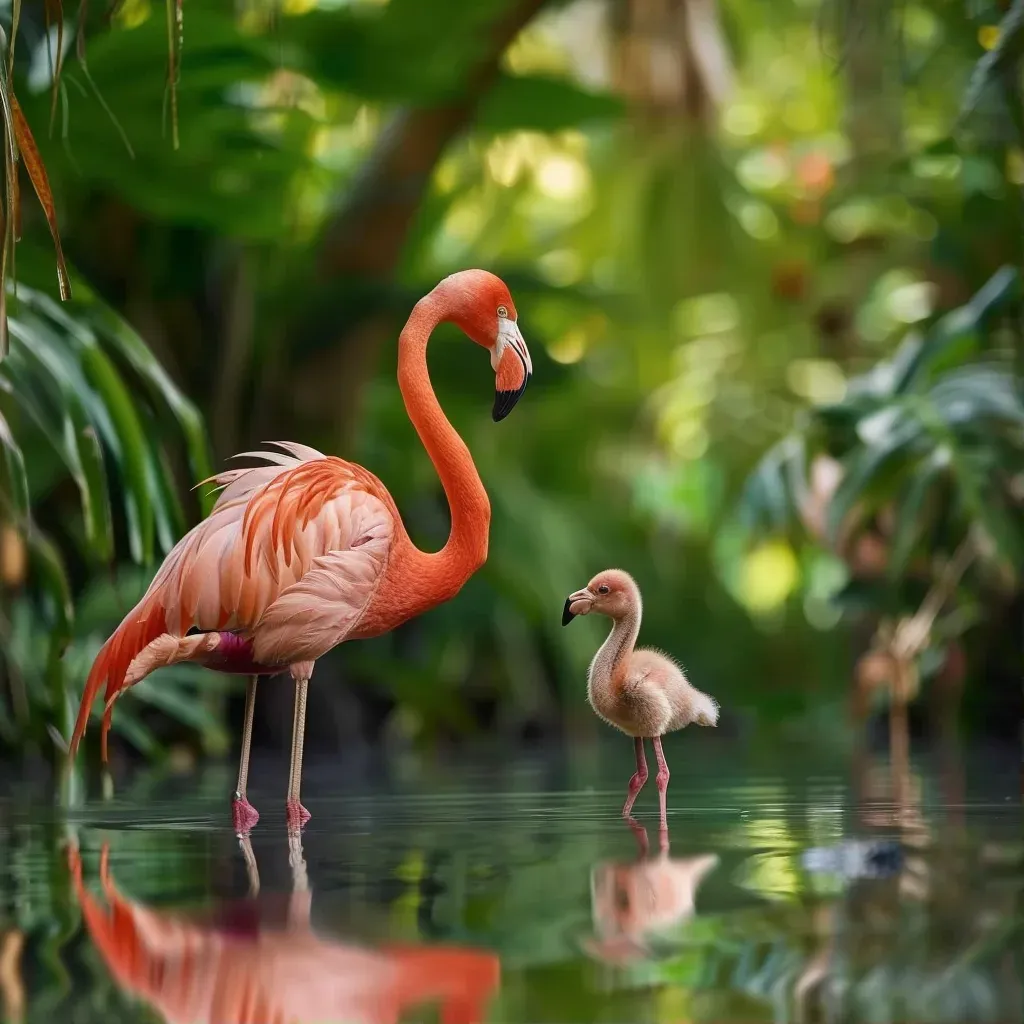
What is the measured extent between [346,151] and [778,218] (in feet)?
9.54

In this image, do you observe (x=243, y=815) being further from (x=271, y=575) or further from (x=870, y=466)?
(x=870, y=466)

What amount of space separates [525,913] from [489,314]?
2.06m

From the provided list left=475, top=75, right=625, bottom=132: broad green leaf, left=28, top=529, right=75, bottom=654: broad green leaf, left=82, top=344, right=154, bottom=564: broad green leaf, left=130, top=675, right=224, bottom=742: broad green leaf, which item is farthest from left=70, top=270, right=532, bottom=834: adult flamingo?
left=475, top=75, right=625, bottom=132: broad green leaf

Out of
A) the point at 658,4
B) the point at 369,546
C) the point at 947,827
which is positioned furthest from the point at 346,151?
the point at 947,827

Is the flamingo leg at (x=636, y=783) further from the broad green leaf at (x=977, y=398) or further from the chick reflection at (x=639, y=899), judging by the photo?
the broad green leaf at (x=977, y=398)

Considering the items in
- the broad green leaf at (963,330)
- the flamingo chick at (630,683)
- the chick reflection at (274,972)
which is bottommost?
the chick reflection at (274,972)

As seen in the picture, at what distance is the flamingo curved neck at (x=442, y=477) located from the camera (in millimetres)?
4227

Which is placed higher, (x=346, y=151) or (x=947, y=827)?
(x=346, y=151)

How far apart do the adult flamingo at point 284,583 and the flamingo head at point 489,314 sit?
2 cm

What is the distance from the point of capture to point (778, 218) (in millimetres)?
12102

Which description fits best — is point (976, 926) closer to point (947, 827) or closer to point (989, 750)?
point (947, 827)

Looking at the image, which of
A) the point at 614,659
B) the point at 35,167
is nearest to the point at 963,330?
the point at 614,659

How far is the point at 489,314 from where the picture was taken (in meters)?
4.32

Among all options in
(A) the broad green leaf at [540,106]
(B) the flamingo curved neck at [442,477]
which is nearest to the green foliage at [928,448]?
(A) the broad green leaf at [540,106]
